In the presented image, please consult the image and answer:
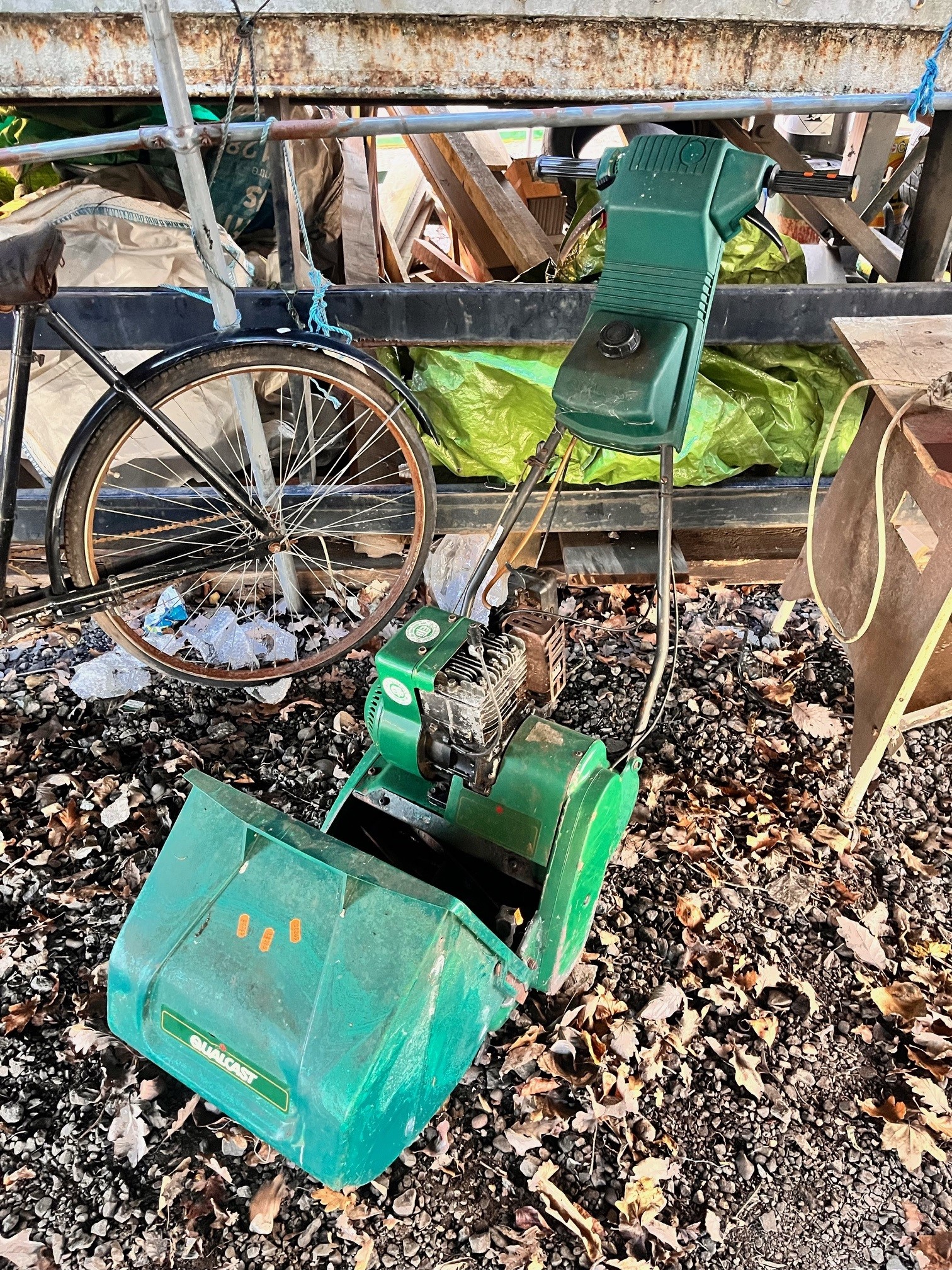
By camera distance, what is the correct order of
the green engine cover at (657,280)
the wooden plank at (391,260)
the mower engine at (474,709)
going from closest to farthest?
1. the mower engine at (474,709)
2. the green engine cover at (657,280)
3. the wooden plank at (391,260)

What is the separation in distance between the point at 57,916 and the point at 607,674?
2024 mm

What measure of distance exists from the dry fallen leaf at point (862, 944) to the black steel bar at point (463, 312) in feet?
6.22

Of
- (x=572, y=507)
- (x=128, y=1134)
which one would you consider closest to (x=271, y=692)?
(x=572, y=507)

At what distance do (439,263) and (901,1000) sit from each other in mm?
3792

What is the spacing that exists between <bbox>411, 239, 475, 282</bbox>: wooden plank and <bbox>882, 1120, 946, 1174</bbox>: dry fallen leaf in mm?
3571

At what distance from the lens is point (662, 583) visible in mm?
2139

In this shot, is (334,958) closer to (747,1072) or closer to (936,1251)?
(747,1072)

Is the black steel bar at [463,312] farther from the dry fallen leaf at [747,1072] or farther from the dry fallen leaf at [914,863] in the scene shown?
the dry fallen leaf at [747,1072]

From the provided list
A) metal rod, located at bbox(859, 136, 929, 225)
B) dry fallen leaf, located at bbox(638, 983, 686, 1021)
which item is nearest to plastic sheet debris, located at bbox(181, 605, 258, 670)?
dry fallen leaf, located at bbox(638, 983, 686, 1021)

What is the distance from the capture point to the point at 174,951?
5.70ft

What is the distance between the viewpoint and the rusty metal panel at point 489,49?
2486 millimetres

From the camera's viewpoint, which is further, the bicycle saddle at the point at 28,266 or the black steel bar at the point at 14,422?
the black steel bar at the point at 14,422

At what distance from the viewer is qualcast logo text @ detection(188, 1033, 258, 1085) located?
166 centimetres

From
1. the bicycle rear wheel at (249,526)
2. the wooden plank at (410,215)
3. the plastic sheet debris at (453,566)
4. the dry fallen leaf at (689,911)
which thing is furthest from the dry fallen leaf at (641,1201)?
the wooden plank at (410,215)
